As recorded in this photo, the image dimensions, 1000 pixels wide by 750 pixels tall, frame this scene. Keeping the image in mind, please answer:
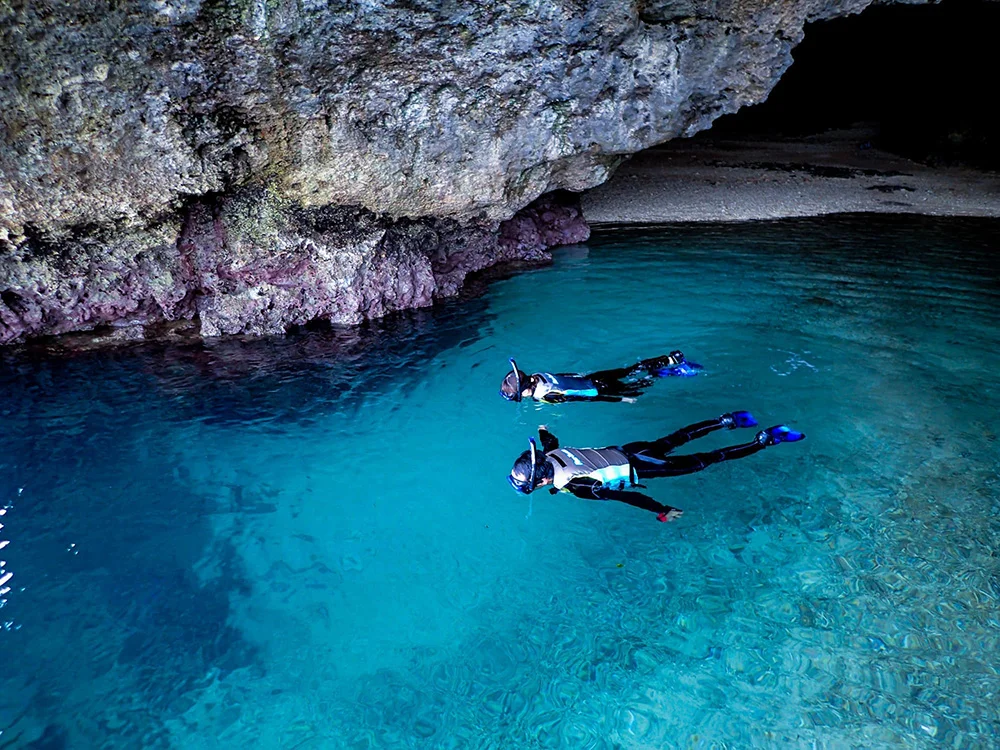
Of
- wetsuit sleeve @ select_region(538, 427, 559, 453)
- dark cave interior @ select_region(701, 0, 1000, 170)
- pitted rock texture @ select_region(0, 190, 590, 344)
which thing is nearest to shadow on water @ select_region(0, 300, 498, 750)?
pitted rock texture @ select_region(0, 190, 590, 344)

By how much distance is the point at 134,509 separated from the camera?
231 inches

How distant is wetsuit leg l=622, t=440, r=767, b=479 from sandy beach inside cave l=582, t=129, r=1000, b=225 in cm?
849

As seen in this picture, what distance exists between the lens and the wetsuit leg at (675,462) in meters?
5.61

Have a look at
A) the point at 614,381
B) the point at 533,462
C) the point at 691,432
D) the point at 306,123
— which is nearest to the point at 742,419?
the point at 691,432

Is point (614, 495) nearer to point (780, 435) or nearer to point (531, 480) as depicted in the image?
point (531, 480)

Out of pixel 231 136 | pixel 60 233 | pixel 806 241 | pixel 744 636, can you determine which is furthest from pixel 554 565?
pixel 806 241

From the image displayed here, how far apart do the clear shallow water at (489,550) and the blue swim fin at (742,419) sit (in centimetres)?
29

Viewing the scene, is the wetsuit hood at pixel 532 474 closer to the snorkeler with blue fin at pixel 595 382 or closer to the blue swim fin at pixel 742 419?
the snorkeler with blue fin at pixel 595 382

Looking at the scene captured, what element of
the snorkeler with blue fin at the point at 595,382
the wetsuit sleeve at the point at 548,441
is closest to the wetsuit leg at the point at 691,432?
the snorkeler with blue fin at the point at 595,382

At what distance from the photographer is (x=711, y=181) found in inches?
623

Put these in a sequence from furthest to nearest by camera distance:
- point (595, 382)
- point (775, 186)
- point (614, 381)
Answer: point (775, 186) → point (614, 381) → point (595, 382)

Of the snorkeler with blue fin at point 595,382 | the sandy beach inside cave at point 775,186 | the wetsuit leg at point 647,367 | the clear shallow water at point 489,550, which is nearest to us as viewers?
the clear shallow water at point 489,550

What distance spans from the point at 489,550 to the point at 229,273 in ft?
19.3

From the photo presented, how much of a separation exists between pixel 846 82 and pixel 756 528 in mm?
22335
